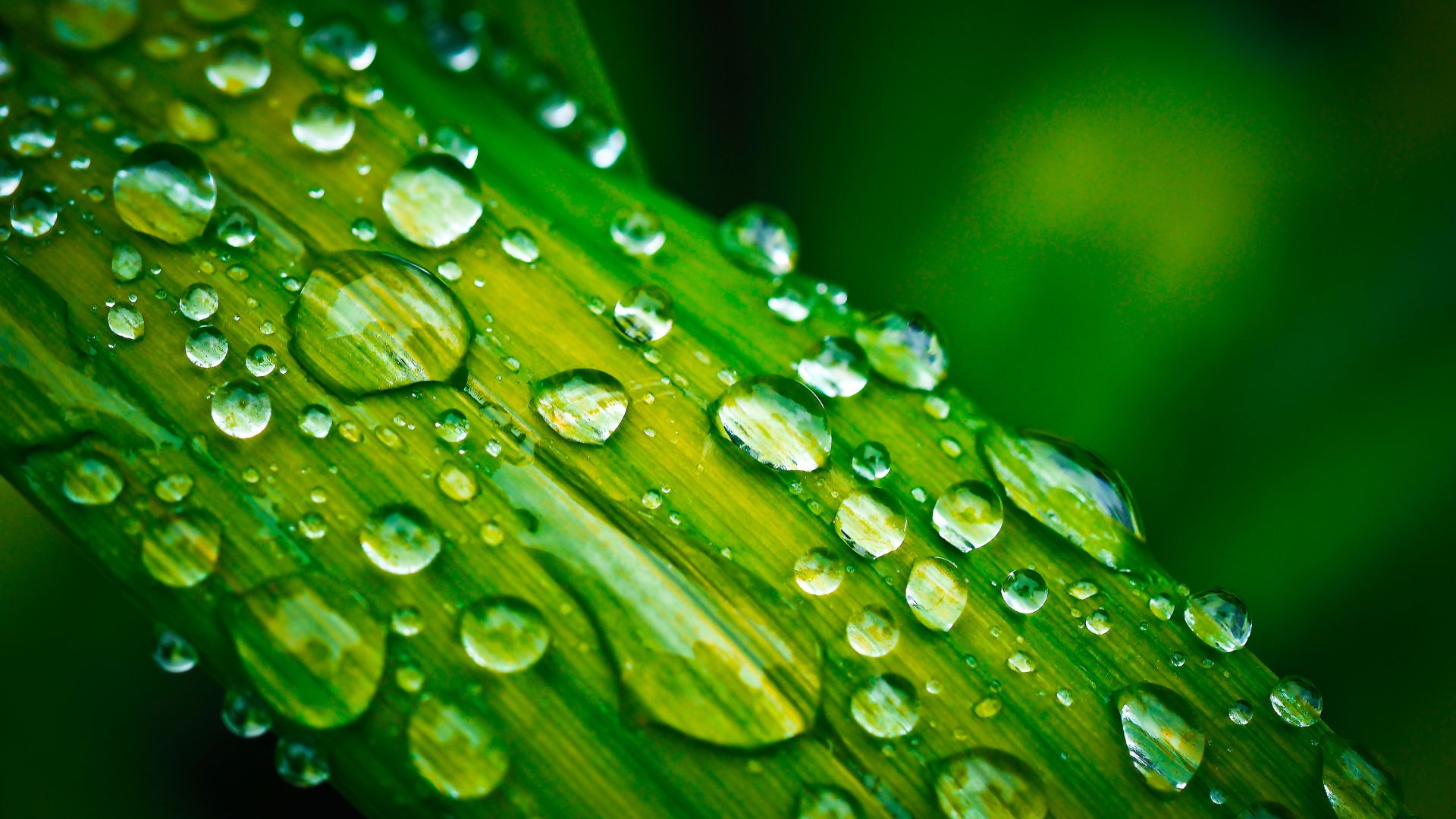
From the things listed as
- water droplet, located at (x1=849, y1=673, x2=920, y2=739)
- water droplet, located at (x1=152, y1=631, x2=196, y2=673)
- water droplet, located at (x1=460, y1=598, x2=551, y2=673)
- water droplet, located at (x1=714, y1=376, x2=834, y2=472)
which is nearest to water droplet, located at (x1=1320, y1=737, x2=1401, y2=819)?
water droplet, located at (x1=849, y1=673, x2=920, y2=739)

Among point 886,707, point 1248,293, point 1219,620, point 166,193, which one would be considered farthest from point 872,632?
point 1248,293

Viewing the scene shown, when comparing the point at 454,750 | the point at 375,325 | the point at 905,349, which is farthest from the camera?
the point at 905,349

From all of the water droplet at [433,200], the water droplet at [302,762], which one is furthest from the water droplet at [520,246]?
the water droplet at [302,762]

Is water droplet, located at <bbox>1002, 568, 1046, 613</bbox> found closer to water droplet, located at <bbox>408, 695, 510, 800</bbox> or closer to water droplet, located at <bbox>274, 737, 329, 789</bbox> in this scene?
water droplet, located at <bbox>408, 695, 510, 800</bbox>

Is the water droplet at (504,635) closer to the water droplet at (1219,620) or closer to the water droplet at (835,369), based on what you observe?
the water droplet at (835,369)

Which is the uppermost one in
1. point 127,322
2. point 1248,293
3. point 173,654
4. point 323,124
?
point 1248,293

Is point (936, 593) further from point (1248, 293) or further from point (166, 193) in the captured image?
point (1248, 293)
